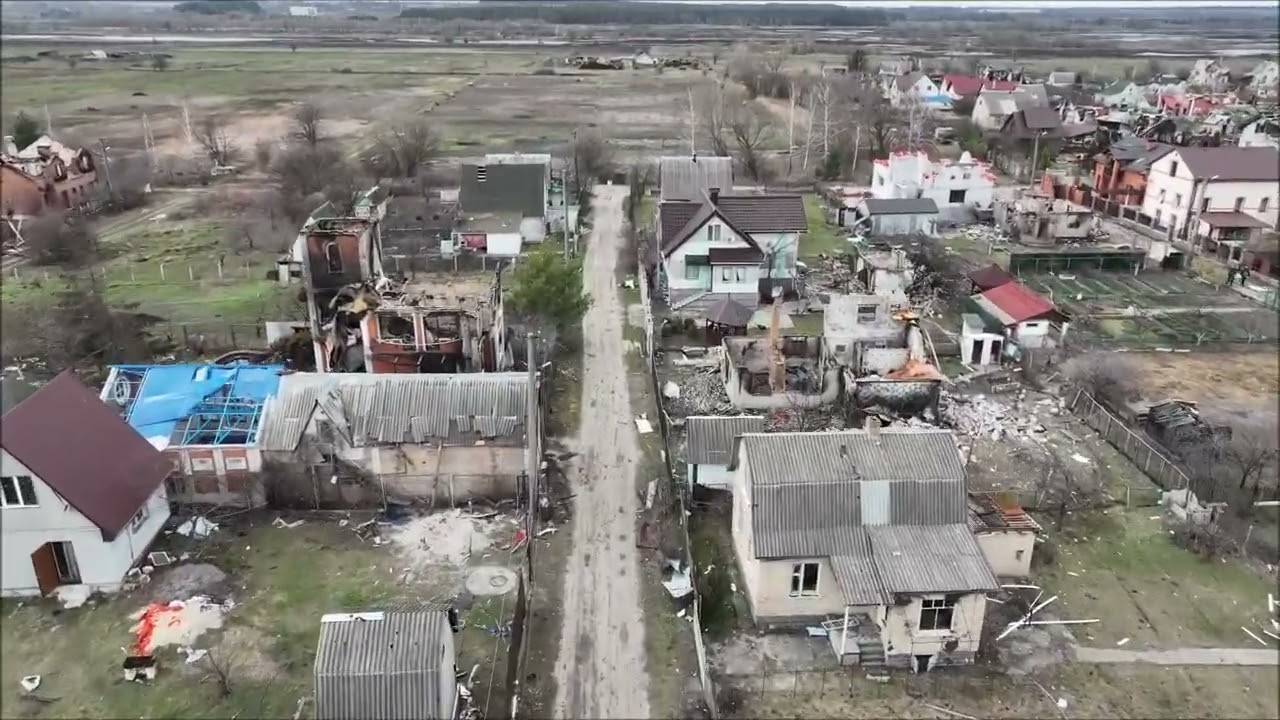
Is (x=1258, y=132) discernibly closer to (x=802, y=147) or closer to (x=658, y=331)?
(x=802, y=147)

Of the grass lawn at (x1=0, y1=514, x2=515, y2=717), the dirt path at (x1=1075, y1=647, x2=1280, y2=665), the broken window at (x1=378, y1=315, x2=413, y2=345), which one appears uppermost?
the broken window at (x1=378, y1=315, x2=413, y2=345)

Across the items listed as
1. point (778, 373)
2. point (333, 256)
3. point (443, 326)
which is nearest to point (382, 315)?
point (443, 326)

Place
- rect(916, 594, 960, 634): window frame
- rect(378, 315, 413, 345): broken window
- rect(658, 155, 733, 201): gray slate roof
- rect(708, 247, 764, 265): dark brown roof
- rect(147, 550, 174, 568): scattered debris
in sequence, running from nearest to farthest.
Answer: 1. rect(916, 594, 960, 634): window frame
2. rect(147, 550, 174, 568): scattered debris
3. rect(378, 315, 413, 345): broken window
4. rect(708, 247, 764, 265): dark brown roof
5. rect(658, 155, 733, 201): gray slate roof

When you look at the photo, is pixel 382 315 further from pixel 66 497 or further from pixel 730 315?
pixel 730 315

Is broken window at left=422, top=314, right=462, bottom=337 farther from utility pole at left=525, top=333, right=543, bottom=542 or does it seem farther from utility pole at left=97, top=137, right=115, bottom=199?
utility pole at left=97, top=137, right=115, bottom=199

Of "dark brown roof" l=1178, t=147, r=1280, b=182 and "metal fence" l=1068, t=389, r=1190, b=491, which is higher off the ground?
"dark brown roof" l=1178, t=147, r=1280, b=182

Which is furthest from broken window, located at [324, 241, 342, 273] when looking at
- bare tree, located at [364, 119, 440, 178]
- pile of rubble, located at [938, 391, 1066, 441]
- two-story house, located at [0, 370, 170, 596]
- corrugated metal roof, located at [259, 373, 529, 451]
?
bare tree, located at [364, 119, 440, 178]

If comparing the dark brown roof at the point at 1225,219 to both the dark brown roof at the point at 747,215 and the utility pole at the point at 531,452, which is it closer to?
the dark brown roof at the point at 747,215

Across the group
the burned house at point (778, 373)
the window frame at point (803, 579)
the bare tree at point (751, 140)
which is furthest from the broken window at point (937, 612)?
the bare tree at point (751, 140)
